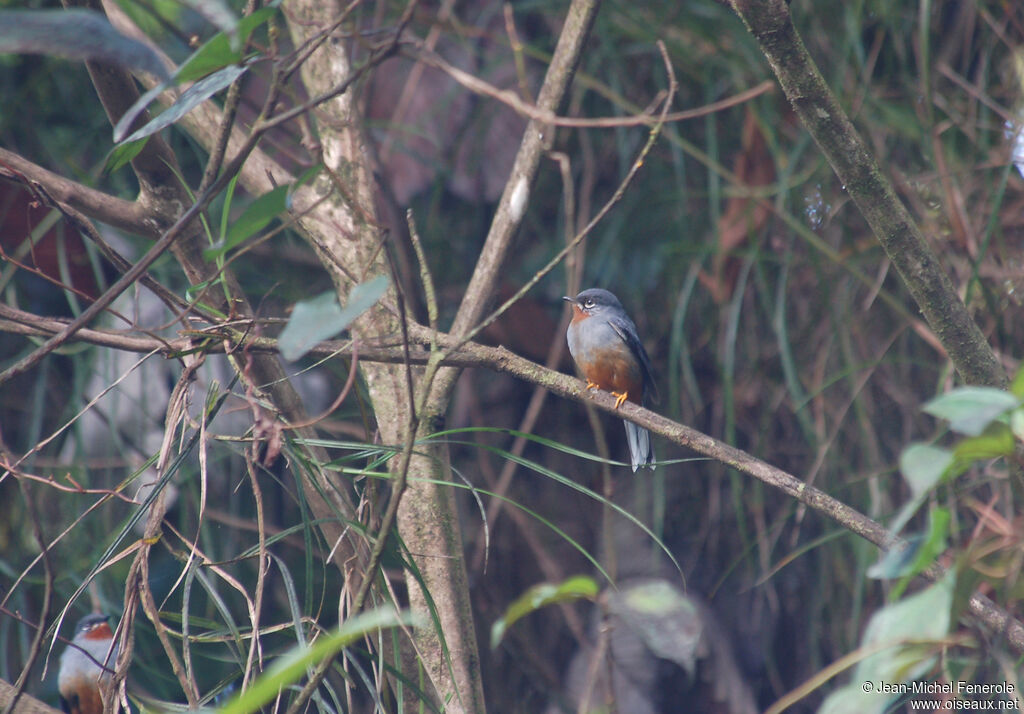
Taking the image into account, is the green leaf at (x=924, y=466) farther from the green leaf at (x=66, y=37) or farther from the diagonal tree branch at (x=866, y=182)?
the diagonal tree branch at (x=866, y=182)

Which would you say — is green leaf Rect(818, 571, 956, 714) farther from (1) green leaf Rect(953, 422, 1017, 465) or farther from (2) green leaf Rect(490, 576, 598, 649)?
(2) green leaf Rect(490, 576, 598, 649)

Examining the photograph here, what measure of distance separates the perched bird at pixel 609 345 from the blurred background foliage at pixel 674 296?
16 cm

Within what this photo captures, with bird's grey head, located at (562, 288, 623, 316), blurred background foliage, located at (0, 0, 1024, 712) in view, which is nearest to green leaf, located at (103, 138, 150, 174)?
blurred background foliage, located at (0, 0, 1024, 712)


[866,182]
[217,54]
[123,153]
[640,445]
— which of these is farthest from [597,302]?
[217,54]

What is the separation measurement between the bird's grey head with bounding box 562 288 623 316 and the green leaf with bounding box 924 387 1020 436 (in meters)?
2.74

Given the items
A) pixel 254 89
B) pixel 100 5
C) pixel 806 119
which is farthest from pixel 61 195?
pixel 254 89

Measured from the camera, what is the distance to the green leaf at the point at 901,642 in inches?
32.5

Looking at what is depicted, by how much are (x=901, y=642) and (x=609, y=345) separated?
2.83 metres

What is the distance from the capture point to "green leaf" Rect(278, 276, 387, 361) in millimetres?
1000

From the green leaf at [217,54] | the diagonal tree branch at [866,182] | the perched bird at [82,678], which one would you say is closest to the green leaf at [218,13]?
the green leaf at [217,54]

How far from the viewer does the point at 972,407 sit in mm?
813

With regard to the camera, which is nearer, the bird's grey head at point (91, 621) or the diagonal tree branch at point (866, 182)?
the diagonal tree branch at point (866, 182)

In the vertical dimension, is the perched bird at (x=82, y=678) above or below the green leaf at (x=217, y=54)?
below

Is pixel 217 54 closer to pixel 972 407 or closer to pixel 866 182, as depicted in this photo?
pixel 972 407
